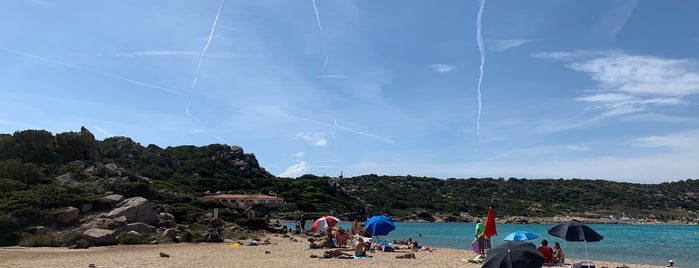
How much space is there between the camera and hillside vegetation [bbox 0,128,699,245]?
34594mm

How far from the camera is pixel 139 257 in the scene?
737 inches

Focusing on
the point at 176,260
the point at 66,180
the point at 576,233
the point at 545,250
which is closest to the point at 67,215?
the point at 66,180

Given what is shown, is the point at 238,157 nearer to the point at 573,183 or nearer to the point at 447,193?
the point at 447,193

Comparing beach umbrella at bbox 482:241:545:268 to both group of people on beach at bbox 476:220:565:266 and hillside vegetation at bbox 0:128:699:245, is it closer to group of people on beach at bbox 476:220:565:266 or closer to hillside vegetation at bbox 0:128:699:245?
group of people on beach at bbox 476:220:565:266

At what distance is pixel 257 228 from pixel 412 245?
1971 centimetres

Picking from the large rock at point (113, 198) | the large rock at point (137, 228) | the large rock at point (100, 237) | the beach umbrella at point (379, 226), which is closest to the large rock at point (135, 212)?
the large rock at point (113, 198)

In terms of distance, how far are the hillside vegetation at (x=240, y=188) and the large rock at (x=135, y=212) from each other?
1.82 meters

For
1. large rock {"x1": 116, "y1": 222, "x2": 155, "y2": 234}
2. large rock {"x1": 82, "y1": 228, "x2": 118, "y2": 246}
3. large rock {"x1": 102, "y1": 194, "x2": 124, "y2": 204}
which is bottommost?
large rock {"x1": 82, "y1": 228, "x2": 118, "y2": 246}

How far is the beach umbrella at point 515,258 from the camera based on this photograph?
8.42 metres

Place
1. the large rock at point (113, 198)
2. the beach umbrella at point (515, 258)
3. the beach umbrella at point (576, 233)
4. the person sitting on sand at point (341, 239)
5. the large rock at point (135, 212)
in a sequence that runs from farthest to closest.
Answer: the large rock at point (113, 198) → the large rock at point (135, 212) → the person sitting on sand at point (341, 239) → the beach umbrella at point (576, 233) → the beach umbrella at point (515, 258)

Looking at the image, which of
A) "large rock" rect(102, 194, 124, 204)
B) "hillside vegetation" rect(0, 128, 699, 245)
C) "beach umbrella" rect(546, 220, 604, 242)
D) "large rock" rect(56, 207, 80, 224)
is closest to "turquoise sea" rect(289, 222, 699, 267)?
"beach umbrella" rect(546, 220, 604, 242)

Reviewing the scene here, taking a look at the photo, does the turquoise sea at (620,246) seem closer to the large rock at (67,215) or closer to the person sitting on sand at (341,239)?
the person sitting on sand at (341,239)

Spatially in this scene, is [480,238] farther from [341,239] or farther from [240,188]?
[240,188]

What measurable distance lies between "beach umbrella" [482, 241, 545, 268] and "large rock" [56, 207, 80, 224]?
2645 cm
